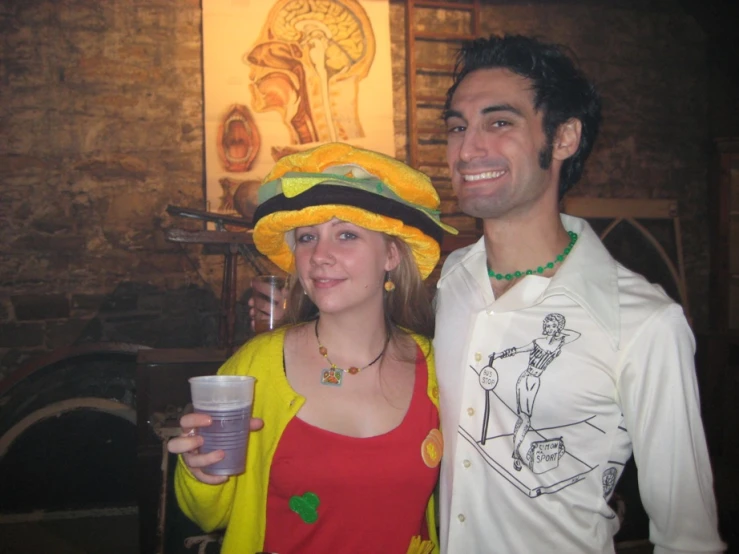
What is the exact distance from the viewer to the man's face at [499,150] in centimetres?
171

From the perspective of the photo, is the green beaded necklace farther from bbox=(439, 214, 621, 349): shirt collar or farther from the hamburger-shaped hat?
the hamburger-shaped hat

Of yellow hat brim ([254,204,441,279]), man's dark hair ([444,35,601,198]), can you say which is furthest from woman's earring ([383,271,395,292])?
man's dark hair ([444,35,601,198])

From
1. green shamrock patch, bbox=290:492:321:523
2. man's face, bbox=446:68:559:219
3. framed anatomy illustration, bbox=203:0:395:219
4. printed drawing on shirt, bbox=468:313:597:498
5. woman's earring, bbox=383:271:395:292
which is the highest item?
framed anatomy illustration, bbox=203:0:395:219

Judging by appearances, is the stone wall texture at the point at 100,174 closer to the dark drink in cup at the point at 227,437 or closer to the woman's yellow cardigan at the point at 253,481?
the woman's yellow cardigan at the point at 253,481

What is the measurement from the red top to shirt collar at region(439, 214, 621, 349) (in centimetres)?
56

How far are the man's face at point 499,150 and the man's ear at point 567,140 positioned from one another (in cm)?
4

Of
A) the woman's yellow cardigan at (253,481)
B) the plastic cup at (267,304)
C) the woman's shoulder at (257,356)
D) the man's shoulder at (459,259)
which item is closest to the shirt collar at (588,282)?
the man's shoulder at (459,259)

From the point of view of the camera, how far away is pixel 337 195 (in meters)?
1.67

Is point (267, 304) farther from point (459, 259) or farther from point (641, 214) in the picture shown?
point (641, 214)

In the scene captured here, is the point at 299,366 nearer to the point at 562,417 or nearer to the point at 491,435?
the point at 491,435

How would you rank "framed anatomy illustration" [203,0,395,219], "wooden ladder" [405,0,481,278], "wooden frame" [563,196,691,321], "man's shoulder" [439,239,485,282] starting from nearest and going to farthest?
"man's shoulder" [439,239,485,282], "framed anatomy illustration" [203,0,395,219], "wooden ladder" [405,0,481,278], "wooden frame" [563,196,691,321]

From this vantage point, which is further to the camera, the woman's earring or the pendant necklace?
the woman's earring

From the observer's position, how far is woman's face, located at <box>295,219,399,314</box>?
1.73 m

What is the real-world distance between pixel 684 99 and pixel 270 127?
14.6 ft
